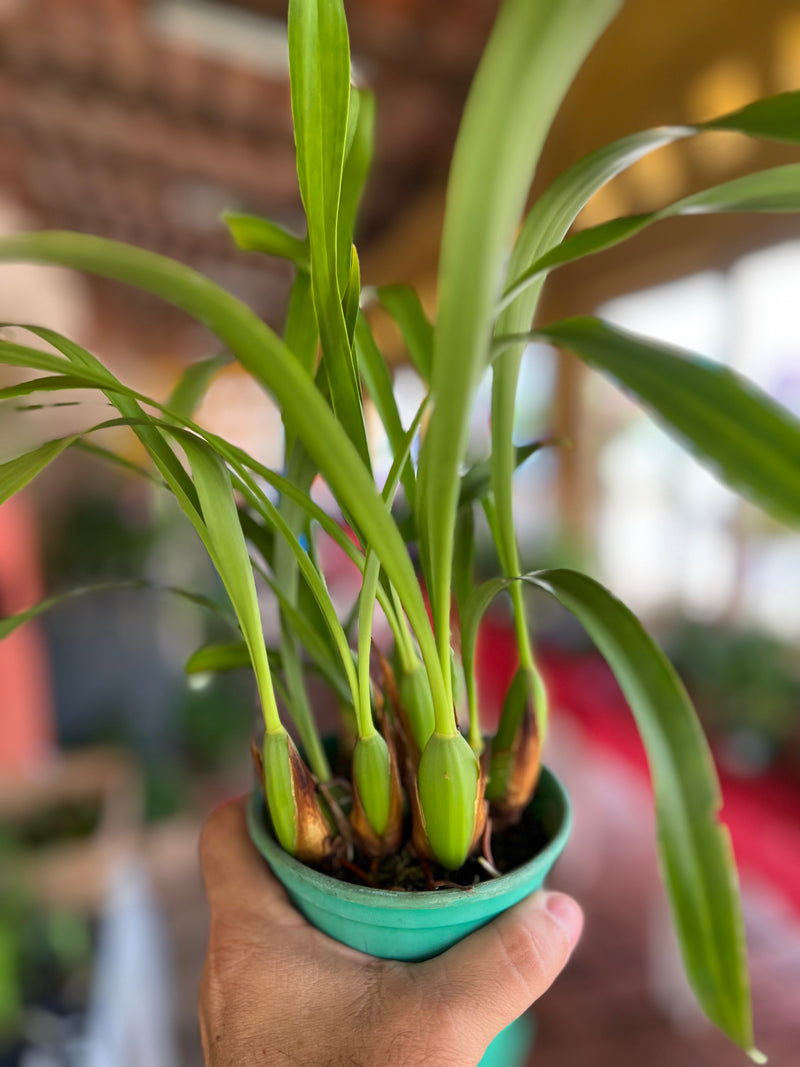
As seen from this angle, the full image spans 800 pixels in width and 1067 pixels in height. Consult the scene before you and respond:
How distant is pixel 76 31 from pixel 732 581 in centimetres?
316

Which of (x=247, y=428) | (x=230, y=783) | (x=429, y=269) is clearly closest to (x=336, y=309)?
(x=230, y=783)

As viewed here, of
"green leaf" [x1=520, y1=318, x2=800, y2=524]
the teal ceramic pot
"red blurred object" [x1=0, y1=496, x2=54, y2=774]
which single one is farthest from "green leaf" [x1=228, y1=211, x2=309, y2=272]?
"red blurred object" [x1=0, y1=496, x2=54, y2=774]

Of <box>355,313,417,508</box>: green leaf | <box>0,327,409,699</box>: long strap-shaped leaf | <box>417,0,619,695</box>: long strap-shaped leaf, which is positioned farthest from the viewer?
<box>355,313,417,508</box>: green leaf

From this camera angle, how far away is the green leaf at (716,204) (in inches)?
10.2

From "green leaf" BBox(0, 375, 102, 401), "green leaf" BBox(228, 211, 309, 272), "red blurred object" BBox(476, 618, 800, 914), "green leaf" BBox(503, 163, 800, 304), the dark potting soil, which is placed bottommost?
"red blurred object" BBox(476, 618, 800, 914)

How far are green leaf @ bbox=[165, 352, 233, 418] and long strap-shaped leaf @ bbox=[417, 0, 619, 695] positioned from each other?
27 cm

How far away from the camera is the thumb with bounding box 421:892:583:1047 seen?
34 cm

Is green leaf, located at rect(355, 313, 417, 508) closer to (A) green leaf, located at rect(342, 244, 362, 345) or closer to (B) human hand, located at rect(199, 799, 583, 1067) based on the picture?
(A) green leaf, located at rect(342, 244, 362, 345)

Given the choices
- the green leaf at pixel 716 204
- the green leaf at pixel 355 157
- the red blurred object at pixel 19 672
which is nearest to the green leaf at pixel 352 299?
the green leaf at pixel 355 157

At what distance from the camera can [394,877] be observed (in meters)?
0.40

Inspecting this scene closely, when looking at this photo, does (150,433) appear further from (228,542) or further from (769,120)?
(769,120)

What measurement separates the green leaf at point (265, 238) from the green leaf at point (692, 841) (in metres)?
0.30

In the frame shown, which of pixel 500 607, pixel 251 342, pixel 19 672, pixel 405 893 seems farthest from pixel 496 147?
pixel 500 607

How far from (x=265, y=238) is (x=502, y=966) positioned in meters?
0.43
